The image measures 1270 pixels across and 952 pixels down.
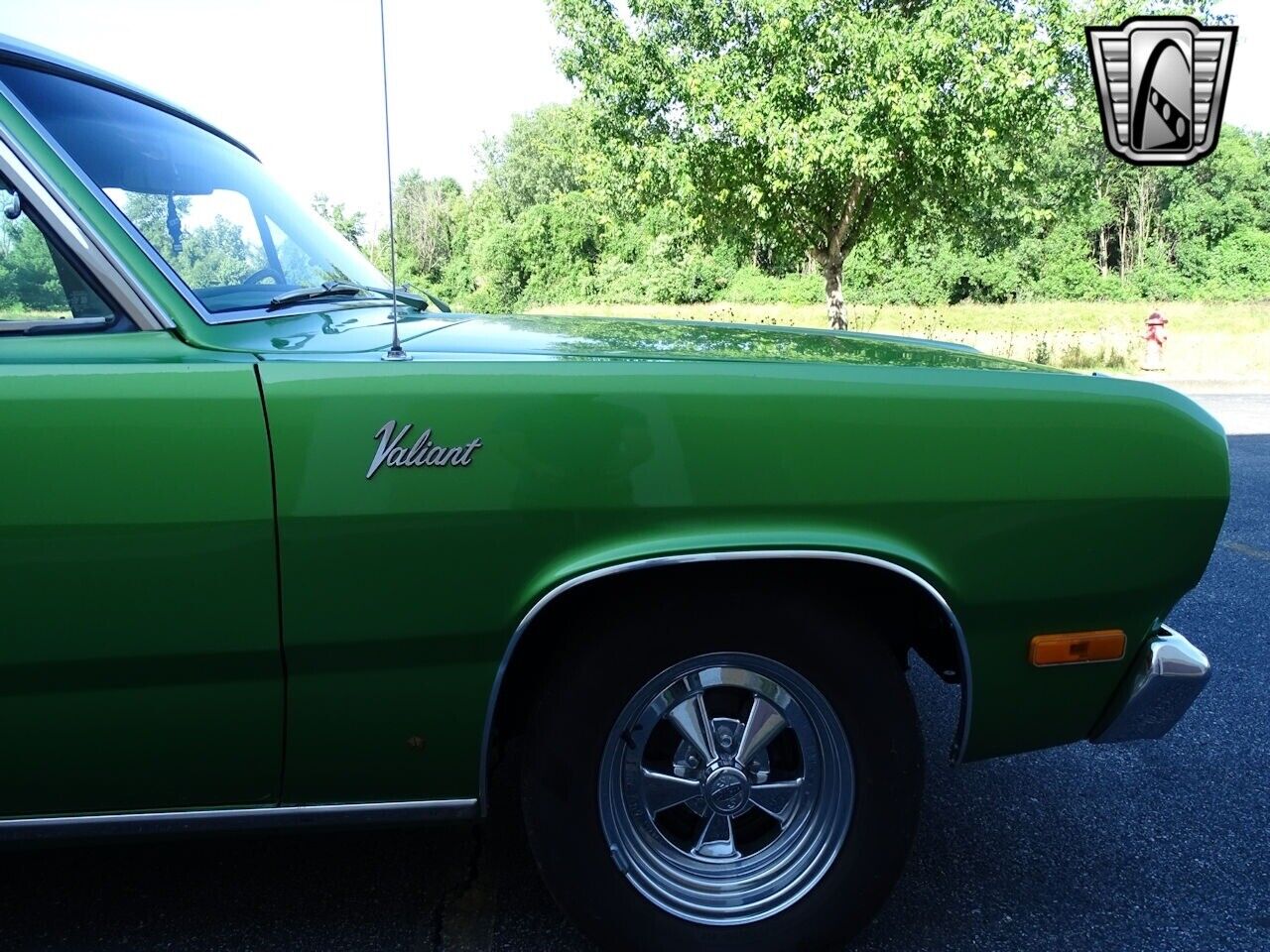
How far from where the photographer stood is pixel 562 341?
2.31 meters

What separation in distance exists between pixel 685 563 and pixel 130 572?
0.95m

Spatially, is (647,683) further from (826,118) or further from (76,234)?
(826,118)

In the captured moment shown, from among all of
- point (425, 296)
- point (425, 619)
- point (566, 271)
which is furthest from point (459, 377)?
point (566, 271)

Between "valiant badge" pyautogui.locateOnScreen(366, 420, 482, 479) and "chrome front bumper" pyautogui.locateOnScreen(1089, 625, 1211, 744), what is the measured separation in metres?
1.40

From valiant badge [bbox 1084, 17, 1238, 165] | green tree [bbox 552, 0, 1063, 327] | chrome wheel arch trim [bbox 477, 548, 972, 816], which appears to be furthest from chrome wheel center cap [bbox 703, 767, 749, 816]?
valiant badge [bbox 1084, 17, 1238, 165]

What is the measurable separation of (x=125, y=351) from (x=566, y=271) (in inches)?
1805

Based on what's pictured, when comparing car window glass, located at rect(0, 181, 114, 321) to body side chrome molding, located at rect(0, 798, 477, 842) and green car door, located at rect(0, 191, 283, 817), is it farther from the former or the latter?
body side chrome molding, located at rect(0, 798, 477, 842)

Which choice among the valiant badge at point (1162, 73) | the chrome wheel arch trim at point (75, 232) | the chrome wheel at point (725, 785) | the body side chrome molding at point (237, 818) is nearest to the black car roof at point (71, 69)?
the chrome wheel arch trim at point (75, 232)

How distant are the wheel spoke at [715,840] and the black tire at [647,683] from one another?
138mm

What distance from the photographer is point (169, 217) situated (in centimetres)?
221

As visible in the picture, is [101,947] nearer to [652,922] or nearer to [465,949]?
[465,949]

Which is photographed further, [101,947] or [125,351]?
[101,947]

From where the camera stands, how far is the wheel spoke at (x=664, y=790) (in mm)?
2020

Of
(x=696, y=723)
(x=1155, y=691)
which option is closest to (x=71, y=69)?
(x=696, y=723)
